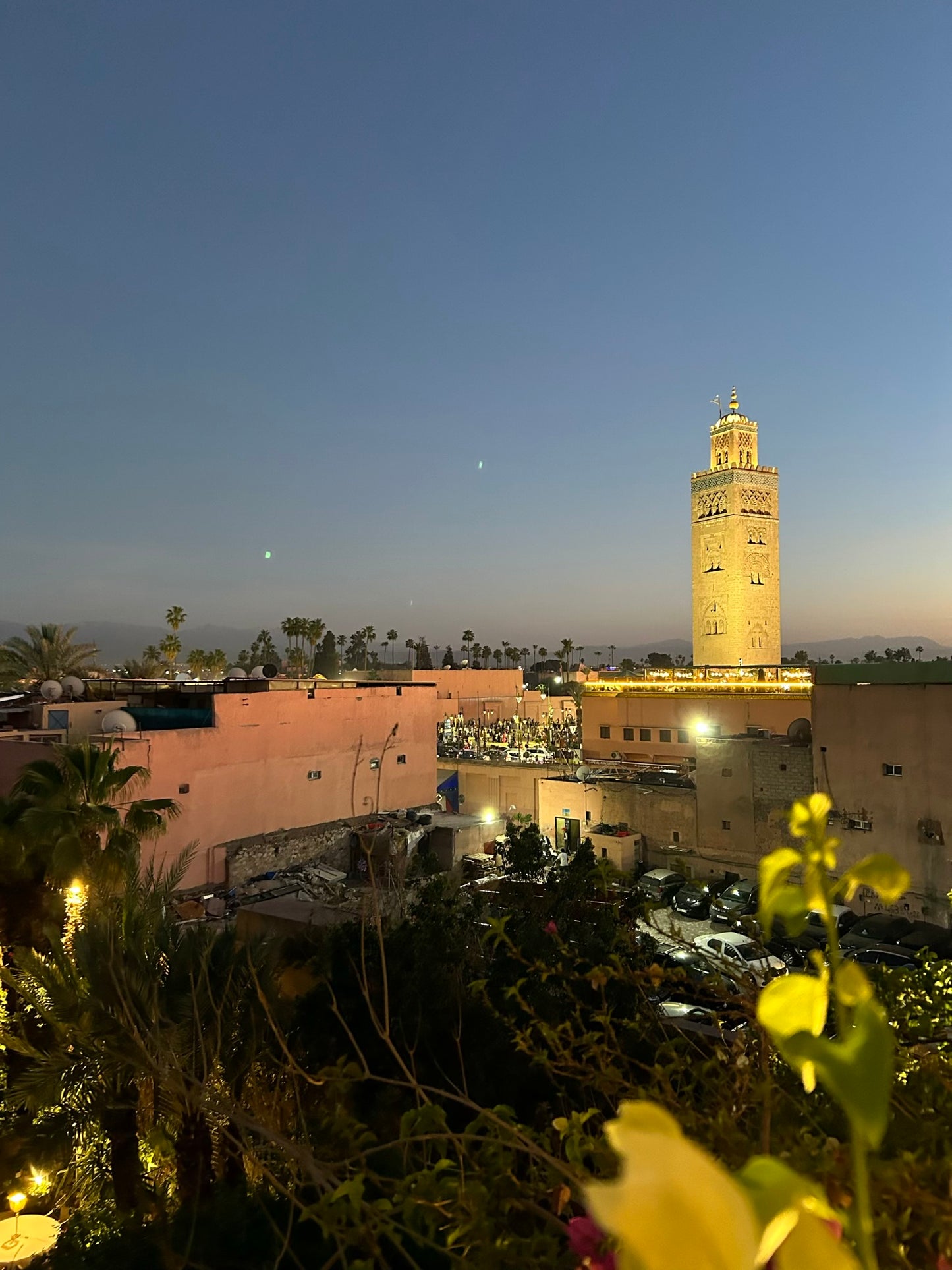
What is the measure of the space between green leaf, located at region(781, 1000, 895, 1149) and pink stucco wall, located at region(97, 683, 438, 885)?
15.0m

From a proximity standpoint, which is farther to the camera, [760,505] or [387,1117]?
[760,505]

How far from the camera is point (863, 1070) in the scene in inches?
23.1

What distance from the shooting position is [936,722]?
1619 cm

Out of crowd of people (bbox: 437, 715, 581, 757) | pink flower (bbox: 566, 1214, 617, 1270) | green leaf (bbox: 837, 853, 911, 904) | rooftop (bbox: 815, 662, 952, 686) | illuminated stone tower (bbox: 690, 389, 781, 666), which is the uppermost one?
illuminated stone tower (bbox: 690, 389, 781, 666)

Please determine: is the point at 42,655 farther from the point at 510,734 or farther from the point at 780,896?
the point at 780,896

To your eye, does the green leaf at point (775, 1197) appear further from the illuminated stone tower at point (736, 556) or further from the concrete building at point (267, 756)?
the illuminated stone tower at point (736, 556)

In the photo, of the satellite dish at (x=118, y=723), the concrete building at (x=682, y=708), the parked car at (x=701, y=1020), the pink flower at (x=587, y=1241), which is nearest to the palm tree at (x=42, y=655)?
the satellite dish at (x=118, y=723)

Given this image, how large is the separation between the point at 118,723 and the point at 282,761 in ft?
15.3

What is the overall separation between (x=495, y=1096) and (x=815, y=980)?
6.78m

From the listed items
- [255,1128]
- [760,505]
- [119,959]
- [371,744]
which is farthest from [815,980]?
[760,505]

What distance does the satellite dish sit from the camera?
58.1ft

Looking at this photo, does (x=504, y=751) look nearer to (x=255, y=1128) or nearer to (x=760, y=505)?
(x=760, y=505)

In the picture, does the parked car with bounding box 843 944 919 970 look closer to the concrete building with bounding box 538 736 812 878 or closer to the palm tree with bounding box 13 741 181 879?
the concrete building with bounding box 538 736 812 878

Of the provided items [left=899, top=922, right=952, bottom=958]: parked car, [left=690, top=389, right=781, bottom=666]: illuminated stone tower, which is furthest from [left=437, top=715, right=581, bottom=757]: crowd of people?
[left=899, top=922, right=952, bottom=958]: parked car
